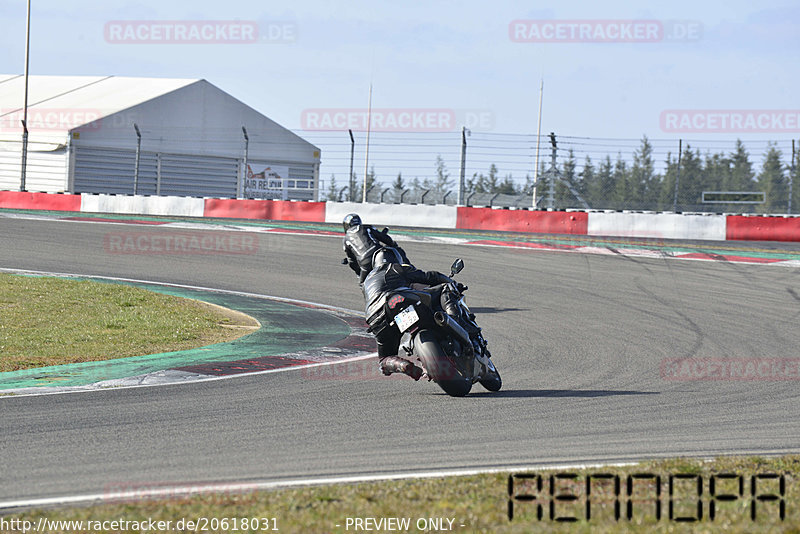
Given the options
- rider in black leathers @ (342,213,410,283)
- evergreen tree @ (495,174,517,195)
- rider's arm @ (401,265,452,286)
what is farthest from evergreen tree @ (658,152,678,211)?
rider's arm @ (401,265,452,286)

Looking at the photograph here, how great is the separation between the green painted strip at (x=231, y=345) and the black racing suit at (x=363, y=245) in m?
1.80

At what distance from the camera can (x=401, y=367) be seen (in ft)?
25.6

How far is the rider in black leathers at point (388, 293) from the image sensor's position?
7.89 m

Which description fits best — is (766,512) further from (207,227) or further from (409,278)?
(207,227)

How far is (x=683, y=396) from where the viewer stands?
8.16 meters

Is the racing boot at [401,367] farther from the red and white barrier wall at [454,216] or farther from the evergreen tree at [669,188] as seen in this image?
the evergreen tree at [669,188]

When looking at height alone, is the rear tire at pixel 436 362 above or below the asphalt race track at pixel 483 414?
above

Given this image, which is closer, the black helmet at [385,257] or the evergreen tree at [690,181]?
the black helmet at [385,257]

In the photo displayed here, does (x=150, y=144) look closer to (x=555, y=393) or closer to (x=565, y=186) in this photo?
(x=565, y=186)

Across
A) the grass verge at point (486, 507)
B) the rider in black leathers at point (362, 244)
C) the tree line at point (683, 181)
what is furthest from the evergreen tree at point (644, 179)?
the grass verge at point (486, 507)

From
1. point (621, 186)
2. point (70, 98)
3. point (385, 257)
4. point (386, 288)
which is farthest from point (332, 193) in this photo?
point (386, 288)

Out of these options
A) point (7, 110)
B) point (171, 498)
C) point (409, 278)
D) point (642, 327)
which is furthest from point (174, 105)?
point (171, 498)

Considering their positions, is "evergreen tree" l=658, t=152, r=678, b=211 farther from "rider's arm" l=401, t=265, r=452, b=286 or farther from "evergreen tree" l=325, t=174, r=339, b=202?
"rider's arm" l=401, t=265, r=452, b=286

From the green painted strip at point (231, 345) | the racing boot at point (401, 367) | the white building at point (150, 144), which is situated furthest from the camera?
the white building at point (150, 144)
